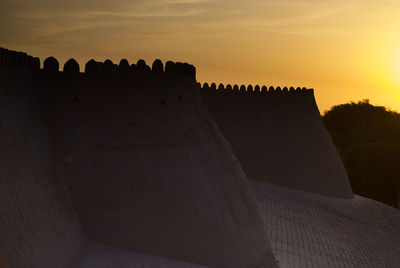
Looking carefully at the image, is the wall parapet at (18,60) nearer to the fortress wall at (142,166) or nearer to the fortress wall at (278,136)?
the fortress wall at (142,166)

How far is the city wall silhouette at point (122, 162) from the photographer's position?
8.23m

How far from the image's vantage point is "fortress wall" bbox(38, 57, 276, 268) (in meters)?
8.79

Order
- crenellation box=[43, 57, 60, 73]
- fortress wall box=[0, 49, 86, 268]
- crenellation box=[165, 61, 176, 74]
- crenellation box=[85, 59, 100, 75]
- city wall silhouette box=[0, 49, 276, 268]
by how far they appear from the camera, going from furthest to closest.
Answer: crenellation box=[165, 61, 176, 74]
crenellation box=[85, 59, 100, 75]
crenellation box=[43, 57, 60, 73]
city wall silhouette box=[0, 49, 276, 268]
fortress wall box=[0, 49, 86, 268]

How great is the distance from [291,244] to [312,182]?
647cm

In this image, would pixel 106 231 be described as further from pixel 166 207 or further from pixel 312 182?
pixel 312 182

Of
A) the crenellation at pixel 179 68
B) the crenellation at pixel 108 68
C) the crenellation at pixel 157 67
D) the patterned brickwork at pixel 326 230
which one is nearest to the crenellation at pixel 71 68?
the crenellation at pixel 108 68

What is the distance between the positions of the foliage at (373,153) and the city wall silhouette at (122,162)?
25.1 metres

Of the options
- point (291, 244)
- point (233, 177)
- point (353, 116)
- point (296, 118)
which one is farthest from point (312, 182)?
point (353, 116)

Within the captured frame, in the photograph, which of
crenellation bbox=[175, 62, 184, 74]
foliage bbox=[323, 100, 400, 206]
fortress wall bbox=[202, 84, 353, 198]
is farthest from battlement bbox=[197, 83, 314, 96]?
foliage bbox=[323, 100, 400, 206]

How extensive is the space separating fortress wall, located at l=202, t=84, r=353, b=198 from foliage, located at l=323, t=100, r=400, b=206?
13.0 meters

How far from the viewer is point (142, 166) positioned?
30.0 ft

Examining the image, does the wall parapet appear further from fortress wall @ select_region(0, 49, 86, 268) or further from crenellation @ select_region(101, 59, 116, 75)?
crenellation @ select_region(101, 59, 116, 75)

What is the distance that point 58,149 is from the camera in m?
8.77

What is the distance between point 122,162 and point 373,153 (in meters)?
27.4
